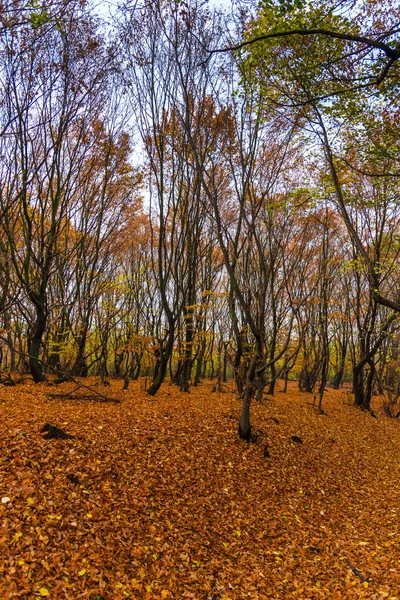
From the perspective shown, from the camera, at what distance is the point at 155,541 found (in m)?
4.01

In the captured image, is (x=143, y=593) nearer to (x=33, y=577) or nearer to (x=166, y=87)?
(x=33, y=577)

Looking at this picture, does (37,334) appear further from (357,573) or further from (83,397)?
(357,573)

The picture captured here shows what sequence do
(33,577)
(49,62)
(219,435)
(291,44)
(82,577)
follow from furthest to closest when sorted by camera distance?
1. (49,62)
2. (219,435)
3. (291,44)
4. (82,577)
5. (33,577)

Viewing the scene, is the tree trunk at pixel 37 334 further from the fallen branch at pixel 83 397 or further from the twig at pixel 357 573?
the twig at pixel 357 573

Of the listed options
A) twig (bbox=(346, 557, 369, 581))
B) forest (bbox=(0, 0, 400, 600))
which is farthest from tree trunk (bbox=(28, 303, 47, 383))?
twig (bbox=(346, 557, 369, 581))

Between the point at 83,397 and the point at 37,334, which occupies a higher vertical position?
the point at 37,334

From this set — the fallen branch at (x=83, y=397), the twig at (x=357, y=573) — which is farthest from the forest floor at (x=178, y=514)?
the fallen branch at (x=83, y=397)

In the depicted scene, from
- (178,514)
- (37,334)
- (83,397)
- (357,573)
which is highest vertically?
(37,334)

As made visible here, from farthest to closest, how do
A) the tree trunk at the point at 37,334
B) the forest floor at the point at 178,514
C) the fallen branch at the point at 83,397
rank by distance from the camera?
the tree trunk at the point at 37,334, the fallen branch at the point at 83,397, the forest floor at the point at 178,514

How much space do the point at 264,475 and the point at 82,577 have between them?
3961mm

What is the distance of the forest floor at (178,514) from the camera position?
3396 mm

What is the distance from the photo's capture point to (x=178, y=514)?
4.62 metres

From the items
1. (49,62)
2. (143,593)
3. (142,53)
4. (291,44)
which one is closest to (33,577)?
(143,593)

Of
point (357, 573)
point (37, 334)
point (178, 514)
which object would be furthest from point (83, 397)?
point (357, 573)
